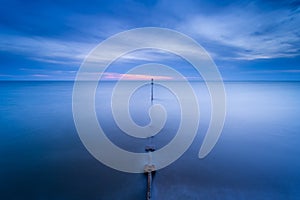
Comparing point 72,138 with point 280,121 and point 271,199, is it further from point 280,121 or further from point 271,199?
point 280,121

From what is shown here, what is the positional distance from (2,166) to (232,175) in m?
10.9

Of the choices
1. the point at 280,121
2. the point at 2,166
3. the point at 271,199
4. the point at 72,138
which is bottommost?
the point at 271,199

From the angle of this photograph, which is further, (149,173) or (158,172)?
(158,172)

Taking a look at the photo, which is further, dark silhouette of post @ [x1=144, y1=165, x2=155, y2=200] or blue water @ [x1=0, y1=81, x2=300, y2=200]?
blue water @ [x1=0, y1=81, x2=300, y2=200]

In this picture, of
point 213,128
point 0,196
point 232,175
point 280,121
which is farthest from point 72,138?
point 280,121

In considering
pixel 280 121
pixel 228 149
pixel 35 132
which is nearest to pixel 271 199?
pixel 228 149

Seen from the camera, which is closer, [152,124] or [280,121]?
[152,124]

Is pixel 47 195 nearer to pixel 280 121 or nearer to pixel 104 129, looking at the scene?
pixel 104 129

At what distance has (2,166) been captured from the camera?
764 centimetres

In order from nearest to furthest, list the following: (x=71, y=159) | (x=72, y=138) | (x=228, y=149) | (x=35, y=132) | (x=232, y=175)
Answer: (x=232, y=175), (x=71, y=159), (x=228, y=149), (x=72, y=138), (x=35, y=132)

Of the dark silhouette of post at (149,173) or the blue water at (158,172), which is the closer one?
the dark silhouette of post at (149,173)

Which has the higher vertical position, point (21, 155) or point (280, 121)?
point (280, 121)

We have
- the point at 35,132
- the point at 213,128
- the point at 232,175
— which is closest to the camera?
the point at 232,175

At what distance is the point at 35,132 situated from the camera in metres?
11.9
